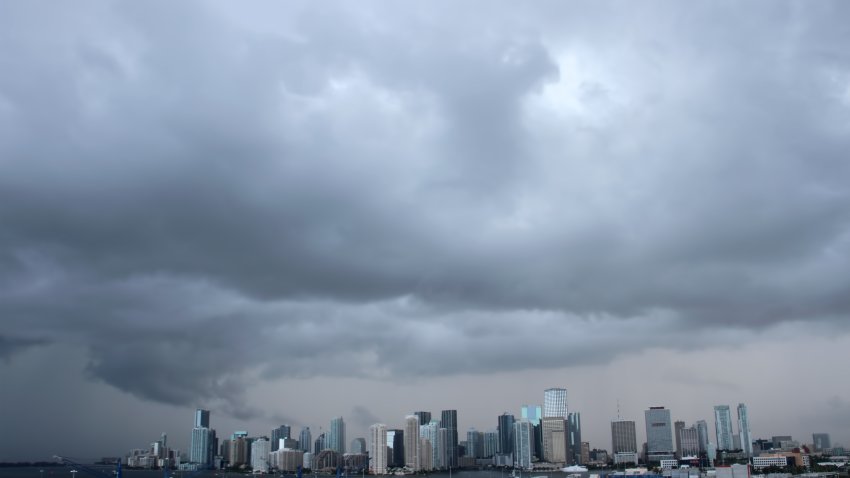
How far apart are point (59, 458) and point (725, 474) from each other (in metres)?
140

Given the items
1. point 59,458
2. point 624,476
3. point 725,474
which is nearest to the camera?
point 59,458

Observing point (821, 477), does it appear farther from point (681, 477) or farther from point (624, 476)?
point (624, 476)

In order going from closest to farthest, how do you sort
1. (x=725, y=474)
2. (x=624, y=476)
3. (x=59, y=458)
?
(x=59, y=458), (x=725, y=474), (x=624, y=476)

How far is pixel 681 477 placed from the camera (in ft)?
648

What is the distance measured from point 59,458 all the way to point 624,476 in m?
131

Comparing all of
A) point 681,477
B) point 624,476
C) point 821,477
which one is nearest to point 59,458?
point 624,476

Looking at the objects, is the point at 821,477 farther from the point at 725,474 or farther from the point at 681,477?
the point at 725,474

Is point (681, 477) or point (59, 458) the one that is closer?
point (59, 458)

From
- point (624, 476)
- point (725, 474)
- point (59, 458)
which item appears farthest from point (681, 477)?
point (59, 458)

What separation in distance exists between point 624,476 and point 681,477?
18236 millimetres

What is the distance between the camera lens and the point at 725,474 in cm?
16700

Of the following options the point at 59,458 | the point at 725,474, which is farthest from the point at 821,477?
the point at 59,458

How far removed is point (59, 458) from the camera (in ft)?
479

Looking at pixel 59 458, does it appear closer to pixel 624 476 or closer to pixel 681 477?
pixel 624 476
